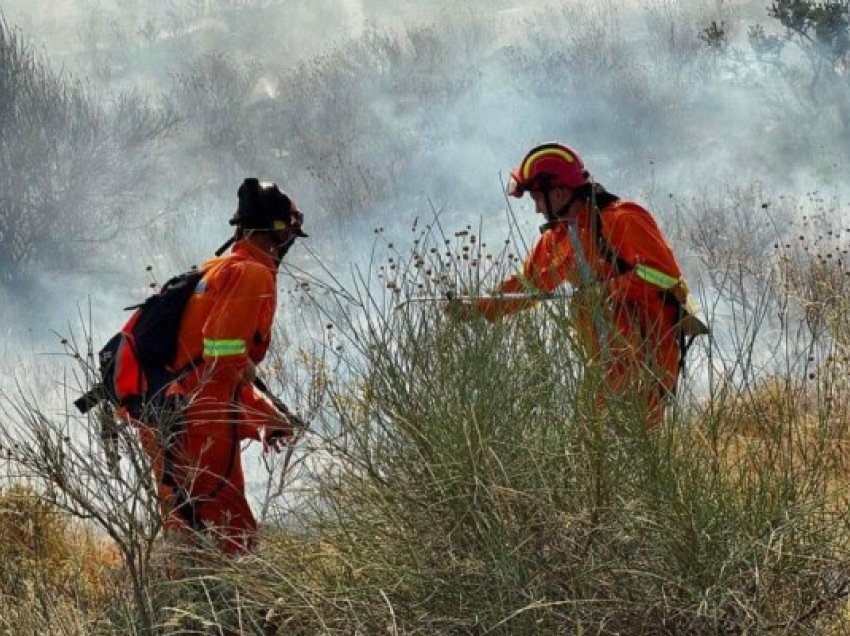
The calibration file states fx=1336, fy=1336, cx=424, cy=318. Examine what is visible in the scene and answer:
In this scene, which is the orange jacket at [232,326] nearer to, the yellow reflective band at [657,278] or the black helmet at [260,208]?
the black helmet at [260,208]

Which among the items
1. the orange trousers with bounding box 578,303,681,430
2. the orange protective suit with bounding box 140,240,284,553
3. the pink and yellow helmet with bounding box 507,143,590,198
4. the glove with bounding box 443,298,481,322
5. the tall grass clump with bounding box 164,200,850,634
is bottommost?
the tall grass clump with bounding box 164,200,850,634

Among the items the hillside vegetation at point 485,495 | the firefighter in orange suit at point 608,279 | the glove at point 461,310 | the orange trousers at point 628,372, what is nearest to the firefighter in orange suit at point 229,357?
the hillside vegetation at point 485,495

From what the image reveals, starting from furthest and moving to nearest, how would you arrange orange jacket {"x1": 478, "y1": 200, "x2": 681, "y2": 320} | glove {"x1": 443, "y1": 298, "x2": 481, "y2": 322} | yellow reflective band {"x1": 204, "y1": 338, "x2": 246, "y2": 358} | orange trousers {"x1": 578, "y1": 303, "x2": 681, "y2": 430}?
yellow reflective band {"x1": 204, "y1": 338, "x2": 246, "y2": 358}
orange jacket {"x1": 478, "y1": 200, "x2": 681, "y2": 320}
glove {"x1": 443, "y1": 298, "x2": 481, "y2": 322}
orange trousers {"x1": 578, "y1": 303, "x2": 681, "y2": 430}

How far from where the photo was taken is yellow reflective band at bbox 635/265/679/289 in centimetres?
392

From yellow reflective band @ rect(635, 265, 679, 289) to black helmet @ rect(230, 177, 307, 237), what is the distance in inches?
44.7

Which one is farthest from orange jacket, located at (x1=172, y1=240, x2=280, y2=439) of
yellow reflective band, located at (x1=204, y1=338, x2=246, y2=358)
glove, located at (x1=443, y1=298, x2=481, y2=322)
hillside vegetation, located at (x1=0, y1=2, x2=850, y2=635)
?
glove, located at (x1=443, y1=298, x2=481, y2=322)

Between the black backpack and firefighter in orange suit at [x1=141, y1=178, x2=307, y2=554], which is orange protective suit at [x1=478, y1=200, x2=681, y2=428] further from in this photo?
the black backpack

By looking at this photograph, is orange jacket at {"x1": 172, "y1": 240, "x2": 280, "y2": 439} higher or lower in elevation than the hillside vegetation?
higher

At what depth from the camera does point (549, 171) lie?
4.29 metres

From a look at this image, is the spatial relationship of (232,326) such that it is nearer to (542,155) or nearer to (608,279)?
(542,155)

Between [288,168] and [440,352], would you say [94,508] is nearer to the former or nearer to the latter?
[440,352]

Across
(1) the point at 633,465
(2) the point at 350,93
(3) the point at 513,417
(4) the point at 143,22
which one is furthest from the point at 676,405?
(4) the point at 143,22

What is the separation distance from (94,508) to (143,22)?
95.1 feet

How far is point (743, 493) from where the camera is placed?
8.80 feet
